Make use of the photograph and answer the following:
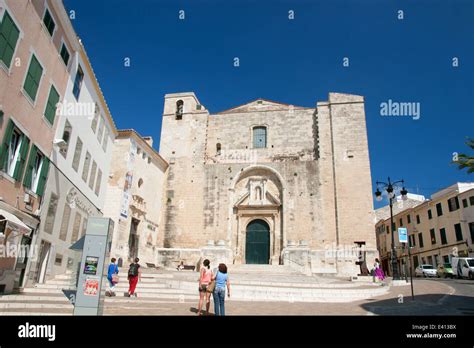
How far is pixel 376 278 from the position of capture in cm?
1864

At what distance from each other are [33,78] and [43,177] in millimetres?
3496

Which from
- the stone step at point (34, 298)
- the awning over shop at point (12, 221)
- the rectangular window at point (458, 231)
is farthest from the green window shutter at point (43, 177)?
the rectangular window at point (458, 231)

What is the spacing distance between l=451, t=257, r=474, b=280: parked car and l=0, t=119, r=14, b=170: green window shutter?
25.5 m

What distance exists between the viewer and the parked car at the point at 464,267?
21812 mm

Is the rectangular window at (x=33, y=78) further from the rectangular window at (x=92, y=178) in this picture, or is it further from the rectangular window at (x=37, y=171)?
the rectangular window at (x=92, y=178)

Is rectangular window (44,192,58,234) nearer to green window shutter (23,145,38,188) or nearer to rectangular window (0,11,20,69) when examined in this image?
green window shutter (23,145,38,188)

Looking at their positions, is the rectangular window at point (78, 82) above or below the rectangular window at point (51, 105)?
above

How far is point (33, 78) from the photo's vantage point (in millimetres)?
11109

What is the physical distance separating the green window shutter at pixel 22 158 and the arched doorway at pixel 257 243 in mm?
17332

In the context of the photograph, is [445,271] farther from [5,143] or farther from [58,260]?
[5,143]

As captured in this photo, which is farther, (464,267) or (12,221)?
(464,267)

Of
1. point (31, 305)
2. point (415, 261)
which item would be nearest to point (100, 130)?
point (31, 305)

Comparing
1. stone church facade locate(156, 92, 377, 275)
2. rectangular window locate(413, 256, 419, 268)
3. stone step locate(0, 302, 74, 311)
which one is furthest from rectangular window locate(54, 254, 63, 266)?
rectangular window locate(413, 256, 419, 268)
